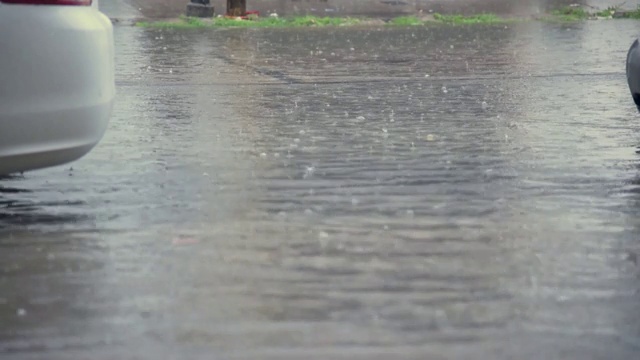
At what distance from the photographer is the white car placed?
19.7 ft

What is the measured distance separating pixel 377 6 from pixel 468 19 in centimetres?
319

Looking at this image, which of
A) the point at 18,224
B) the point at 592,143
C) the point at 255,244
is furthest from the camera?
the point at 592,143

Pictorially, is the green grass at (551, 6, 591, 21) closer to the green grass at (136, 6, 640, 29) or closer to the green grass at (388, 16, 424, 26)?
the green grass at (136, 6, 640, 29)

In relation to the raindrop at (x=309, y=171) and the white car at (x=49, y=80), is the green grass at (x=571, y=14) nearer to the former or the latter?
the raindrop at (x=309, y=171)

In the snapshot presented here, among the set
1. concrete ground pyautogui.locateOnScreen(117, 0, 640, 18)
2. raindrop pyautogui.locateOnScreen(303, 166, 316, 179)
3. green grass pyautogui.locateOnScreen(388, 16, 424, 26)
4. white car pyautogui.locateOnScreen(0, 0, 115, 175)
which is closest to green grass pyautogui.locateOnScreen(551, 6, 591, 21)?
concrete ground pyautogui.locateOnScreen(117, 0, 640, 18)

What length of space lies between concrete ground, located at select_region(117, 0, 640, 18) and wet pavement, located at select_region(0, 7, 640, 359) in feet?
42.8

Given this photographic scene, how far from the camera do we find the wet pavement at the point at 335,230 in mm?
4570

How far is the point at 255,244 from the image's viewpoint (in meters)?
5.95

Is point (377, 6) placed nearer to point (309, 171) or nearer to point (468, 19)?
point (468, 19)

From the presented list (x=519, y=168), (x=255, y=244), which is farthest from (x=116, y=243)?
(x=519, y=168)

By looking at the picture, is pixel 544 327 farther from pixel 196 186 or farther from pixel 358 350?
pixel 196 186

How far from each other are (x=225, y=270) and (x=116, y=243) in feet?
2.37

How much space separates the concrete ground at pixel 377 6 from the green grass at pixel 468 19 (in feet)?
4.74

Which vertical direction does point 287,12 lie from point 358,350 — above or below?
below
